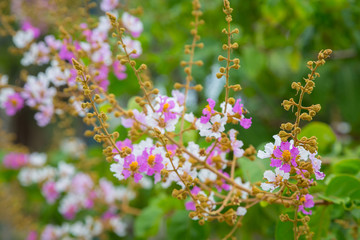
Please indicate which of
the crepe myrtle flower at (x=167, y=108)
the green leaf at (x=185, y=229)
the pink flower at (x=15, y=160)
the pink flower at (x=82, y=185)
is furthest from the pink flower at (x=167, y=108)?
the pink flower at (x=15, y=160)

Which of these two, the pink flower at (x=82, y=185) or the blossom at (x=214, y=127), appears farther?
the pink flower at (x=82, y=185)

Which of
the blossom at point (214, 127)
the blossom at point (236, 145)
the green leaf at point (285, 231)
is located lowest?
the green leaf at point (285, 231)

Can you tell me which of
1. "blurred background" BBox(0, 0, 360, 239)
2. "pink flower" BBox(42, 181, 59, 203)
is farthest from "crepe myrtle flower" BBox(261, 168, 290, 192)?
"pink flower" BBox(42, 181, 59, 203)

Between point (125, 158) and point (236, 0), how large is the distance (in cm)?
72

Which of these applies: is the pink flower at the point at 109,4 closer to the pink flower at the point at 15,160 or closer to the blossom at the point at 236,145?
the blossom at the point at 236,145

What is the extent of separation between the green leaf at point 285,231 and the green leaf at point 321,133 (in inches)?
10.0

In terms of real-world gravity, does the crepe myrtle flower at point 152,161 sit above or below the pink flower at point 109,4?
below

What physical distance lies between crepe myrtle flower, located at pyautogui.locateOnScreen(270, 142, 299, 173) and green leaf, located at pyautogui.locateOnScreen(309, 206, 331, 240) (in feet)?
0.57

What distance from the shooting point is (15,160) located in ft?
4.25

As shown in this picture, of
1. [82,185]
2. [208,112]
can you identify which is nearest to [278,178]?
[208,112]

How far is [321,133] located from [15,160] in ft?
3.57

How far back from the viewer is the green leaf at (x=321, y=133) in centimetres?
71

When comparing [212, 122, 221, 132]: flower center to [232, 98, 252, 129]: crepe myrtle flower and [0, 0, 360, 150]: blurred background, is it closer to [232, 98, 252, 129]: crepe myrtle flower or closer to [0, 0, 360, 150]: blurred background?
[232, 98, 252, 129]: crepe myrtle flower

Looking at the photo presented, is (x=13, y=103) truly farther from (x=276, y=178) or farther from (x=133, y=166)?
(x=276, y=178)
